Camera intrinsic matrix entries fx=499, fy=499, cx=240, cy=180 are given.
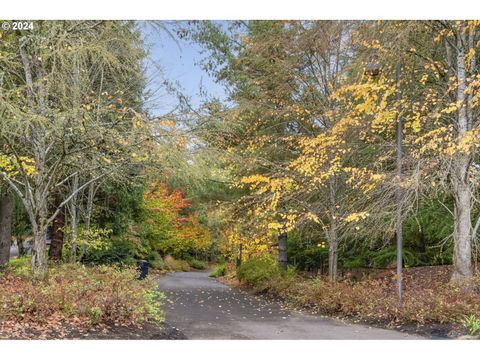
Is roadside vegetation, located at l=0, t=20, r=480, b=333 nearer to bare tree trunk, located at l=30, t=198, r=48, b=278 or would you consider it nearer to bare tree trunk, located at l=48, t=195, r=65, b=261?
bare tree trunk, located at l=30, t=198, r=48, b=278

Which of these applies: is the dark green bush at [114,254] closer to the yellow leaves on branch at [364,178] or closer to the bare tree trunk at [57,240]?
the bare tree trunk at [57,240]

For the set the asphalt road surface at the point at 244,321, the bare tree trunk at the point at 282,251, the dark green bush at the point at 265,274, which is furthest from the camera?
the bare tree trunk at the point at 282,251

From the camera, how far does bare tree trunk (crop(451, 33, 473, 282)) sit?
244 inches

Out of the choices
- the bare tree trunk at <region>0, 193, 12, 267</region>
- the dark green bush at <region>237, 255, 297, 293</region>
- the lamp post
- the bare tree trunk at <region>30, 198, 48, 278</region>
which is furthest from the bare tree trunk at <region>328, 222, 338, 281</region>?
the bare tree trunk at <region>0, 193, 12, 267</region>

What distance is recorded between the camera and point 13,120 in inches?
211

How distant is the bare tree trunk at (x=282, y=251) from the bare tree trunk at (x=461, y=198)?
9.42ft

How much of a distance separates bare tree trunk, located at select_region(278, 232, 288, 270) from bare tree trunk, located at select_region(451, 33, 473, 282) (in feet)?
9.42

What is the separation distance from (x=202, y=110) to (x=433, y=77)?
3.24 metres

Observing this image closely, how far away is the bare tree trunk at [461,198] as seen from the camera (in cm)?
620

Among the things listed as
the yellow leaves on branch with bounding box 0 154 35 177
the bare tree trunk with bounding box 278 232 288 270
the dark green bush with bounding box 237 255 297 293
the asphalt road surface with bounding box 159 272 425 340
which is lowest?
the asphalt road surface with bounding box 159 272 425 340

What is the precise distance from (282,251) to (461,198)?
3237 mm

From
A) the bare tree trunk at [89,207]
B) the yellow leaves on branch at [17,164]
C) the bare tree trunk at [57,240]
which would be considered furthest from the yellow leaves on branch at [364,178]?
the bare tree trunk at [57,240]
